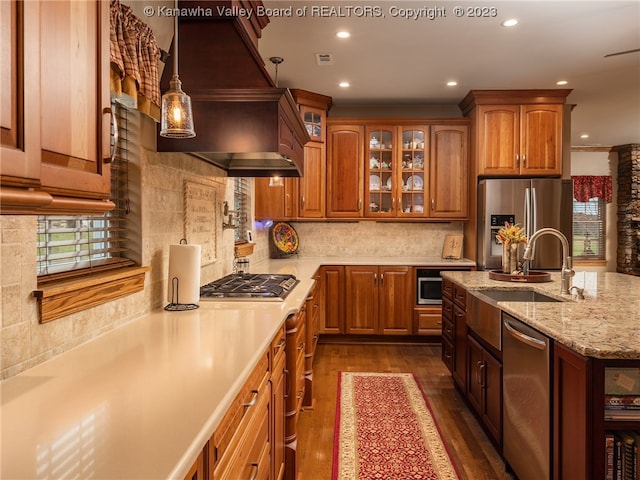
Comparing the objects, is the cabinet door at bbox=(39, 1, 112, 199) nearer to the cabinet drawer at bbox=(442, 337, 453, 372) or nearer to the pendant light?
the pendant light

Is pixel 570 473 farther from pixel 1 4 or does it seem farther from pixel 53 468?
pixel 1 4

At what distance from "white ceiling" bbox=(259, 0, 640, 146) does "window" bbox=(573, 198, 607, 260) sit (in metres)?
3.71

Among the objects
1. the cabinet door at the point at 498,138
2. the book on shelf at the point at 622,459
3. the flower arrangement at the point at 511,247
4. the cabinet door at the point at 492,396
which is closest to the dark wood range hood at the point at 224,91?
the cabinet door at the point at 492,396

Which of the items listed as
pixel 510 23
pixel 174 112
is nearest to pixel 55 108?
pixel 174 112

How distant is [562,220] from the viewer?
15.2 ft

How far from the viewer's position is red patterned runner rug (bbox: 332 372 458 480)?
2.39m

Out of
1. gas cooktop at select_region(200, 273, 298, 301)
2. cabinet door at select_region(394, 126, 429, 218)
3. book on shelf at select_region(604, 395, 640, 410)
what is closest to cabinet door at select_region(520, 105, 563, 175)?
cabinet door at select_region(394, 126, 429, 218)

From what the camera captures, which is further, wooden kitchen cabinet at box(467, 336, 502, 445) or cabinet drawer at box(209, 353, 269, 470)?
wooden kitchen cabinet at box(467, 336, 502, 445)

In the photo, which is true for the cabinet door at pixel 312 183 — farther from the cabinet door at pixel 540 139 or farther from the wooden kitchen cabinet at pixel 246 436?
the wooden kitchen cabinet at pixel 246 436

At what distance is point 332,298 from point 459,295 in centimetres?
184

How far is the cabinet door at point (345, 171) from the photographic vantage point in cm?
509

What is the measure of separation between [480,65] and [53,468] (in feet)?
13.8

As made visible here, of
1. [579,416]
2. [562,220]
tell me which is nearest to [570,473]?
[579,416]

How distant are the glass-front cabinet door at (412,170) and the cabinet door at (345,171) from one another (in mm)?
476
